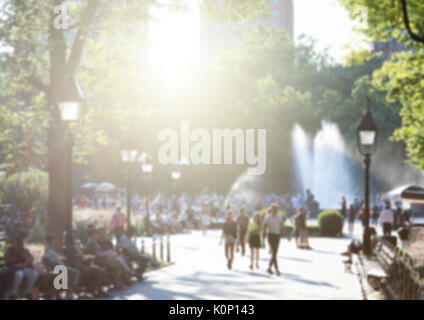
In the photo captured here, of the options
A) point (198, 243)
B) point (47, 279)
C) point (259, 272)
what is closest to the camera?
point (47, 279)

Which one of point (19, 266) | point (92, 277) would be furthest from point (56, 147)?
point (19, 266)

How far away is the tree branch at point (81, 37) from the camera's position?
1873cm

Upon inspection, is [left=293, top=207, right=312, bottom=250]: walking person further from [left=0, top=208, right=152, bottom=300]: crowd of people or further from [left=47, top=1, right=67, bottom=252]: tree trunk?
[left=47, top=1, right=67, bottom=252]: tree trunk

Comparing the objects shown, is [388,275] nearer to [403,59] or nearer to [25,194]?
[403,59]

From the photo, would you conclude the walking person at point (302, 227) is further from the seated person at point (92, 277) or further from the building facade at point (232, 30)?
the building facade at point (232, 30)

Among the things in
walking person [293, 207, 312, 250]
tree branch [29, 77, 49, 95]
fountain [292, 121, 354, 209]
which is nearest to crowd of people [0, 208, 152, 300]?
tree branch [29, 77, 49, 95]

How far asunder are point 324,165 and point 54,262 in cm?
4961

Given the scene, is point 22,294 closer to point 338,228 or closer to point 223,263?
point 223,263

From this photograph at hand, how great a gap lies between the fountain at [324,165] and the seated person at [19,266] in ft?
130

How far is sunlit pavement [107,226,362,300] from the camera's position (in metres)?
12.7

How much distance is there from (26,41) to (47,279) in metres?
9.92

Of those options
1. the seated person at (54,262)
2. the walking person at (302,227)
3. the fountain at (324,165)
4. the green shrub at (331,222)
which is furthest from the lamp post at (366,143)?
the fountain at (324,165)
